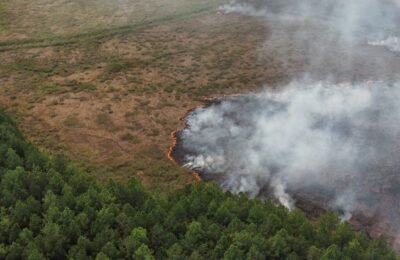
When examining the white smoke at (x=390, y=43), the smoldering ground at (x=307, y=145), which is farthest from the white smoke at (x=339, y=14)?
the smoldering ground at (x=307, y=145)

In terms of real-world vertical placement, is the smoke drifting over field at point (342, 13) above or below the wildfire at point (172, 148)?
below

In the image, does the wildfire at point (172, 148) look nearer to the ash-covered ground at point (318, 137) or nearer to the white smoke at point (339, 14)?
the ash-covered ground at point (318, 137)

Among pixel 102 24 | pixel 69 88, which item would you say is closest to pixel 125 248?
pixel 69 88

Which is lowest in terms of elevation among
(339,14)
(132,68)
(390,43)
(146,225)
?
(339,14)

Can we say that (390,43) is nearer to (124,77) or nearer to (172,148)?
(124,77)

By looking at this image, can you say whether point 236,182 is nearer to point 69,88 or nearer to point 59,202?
point 59,202

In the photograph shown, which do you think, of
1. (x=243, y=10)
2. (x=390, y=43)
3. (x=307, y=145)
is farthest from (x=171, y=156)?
(x=243, y=10)

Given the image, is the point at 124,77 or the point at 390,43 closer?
the point at 124,77
